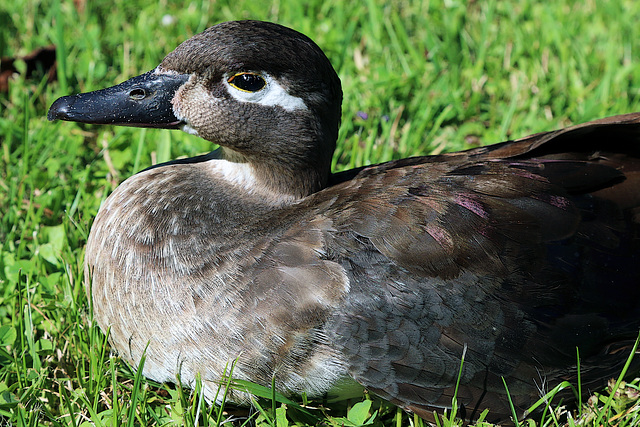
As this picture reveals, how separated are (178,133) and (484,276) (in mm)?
2203

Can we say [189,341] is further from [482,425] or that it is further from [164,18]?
[164,18]

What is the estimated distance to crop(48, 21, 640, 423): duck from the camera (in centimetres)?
260

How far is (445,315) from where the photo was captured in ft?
8.59

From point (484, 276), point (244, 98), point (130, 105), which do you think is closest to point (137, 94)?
point (130, 105)

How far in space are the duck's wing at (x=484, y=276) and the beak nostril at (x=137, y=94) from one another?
30.2 inches

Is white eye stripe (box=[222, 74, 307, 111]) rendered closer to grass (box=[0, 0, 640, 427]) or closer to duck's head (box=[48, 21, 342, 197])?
duck's head (box=[48, 21, 342, 197])

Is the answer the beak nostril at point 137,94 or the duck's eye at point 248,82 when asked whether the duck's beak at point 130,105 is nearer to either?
the beak nostril at point 137,94

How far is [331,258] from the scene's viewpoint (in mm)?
2621

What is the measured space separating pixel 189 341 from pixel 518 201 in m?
1.30

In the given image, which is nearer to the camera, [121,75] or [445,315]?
[445,315]

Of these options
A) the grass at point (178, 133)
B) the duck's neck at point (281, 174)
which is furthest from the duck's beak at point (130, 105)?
the grass at point (178, 133)

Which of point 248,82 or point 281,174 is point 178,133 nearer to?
point 281,174

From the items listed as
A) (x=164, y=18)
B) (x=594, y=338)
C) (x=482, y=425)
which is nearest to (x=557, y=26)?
(x=164, y=18)

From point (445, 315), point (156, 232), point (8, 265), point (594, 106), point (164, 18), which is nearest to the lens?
point (445, 315)
